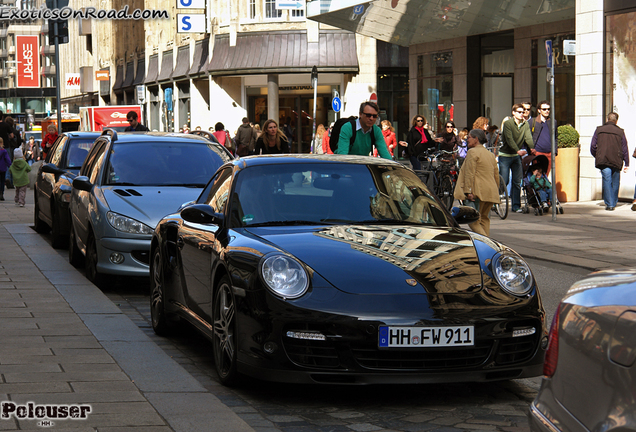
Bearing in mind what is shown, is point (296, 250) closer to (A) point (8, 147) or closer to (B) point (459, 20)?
(B) point (459, 20)

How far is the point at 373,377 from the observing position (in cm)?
500

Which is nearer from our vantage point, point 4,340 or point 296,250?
point 296,250

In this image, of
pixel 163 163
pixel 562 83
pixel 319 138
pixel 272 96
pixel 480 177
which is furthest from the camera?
pixel 272 96

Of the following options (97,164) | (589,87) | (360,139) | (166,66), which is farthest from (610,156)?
(166,66)

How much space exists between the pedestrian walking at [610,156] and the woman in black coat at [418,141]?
14.1ft

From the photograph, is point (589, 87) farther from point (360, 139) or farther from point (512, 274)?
point (512, 274)

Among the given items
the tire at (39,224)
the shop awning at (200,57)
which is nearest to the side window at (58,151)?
the tire at (39,224)

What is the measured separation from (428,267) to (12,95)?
13059cm

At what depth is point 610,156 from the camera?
17.8 metres

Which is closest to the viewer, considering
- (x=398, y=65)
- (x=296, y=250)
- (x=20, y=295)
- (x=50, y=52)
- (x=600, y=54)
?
(x=296, y=250)

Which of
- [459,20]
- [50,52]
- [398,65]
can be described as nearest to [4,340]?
[459,20]

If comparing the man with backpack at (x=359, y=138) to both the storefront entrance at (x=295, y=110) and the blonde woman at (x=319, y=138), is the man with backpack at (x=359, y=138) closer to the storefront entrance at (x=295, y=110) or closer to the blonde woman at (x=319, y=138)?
the blonde woman at (x=319, y=138)

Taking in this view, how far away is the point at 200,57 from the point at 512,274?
42.7 metres

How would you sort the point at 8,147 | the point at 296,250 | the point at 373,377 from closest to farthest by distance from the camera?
the point at 373,377 → the point at 296,250 → the point at 8,147
